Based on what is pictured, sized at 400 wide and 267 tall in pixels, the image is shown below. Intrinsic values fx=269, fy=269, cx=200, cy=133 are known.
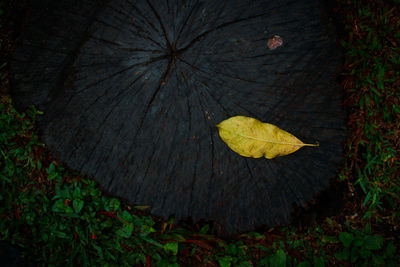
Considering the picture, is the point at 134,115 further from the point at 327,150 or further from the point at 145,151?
the point at 327,150

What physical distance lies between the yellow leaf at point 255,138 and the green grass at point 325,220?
2.91 feet

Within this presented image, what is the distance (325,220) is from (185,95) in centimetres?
157

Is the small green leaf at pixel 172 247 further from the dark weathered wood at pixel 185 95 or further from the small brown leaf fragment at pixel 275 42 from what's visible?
the small brown leaf fragment at pixel 275 42

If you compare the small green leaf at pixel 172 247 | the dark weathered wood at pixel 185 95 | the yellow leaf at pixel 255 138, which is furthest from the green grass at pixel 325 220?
the yellow leaf at pixel 255 138

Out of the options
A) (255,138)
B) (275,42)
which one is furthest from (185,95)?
(275,42)

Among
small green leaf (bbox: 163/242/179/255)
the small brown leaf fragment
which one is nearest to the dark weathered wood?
the small brown leaf fragment

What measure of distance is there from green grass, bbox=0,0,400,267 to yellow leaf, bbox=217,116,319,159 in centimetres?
89

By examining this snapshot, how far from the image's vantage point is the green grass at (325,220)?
210cm

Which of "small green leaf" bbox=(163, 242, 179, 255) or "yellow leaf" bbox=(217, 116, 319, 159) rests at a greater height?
"yellow leaf" bbox=(217, 116, 319, 159)

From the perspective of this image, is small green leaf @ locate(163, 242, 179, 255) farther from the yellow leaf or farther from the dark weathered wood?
the yellow leaf

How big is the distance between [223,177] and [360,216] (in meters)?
1.37

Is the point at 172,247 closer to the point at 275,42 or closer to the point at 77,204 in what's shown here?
the point at 77,204

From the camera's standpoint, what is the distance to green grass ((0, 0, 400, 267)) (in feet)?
6.90

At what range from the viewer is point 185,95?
150 centimetres
